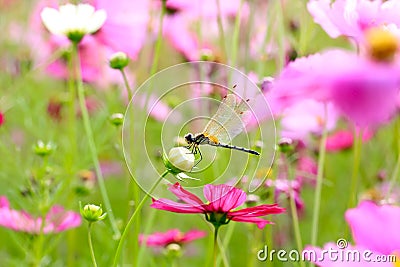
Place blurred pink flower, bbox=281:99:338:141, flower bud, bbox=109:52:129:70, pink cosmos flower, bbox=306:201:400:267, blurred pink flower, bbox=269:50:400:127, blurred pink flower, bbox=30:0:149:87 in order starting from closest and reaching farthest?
blurred pink flower, bbox=269:50:400:127 < pink cosmos flower, bbox=306:201:400:267 < flower bud, bbox=109:52:129:70 < blurred pink flower, bbox=281:99:338:141 < blurred pink flower, bbox=30:0:149:87

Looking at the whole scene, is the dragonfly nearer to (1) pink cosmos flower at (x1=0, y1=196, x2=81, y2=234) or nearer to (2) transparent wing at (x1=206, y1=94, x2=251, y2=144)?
(2) transparent wing at (x1=206, y1=94, x2=251, y2=144)

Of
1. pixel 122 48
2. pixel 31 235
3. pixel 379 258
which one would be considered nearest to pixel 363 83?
pixel 379 258

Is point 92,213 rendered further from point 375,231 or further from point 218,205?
point 375,231

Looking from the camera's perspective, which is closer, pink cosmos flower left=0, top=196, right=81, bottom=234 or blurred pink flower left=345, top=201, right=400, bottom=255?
blurred pink flower left=345, top=201, right=400, bottom=255

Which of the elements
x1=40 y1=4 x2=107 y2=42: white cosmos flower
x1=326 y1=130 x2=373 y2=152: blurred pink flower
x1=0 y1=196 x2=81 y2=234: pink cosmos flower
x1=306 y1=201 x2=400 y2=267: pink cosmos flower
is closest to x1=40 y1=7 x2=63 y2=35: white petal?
x1=40 y1=4 x2=107 y2=42: white cosmos flower

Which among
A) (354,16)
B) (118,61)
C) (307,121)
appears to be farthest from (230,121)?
(307,121)

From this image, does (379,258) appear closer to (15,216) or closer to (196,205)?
(196,205)

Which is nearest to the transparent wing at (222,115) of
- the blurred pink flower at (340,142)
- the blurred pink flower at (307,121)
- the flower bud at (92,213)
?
the flower bud at (92,213)

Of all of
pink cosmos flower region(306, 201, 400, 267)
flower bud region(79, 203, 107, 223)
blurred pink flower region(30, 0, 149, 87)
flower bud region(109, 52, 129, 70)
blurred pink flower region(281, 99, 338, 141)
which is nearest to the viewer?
pink cosmos flower region(306, 201, 400, 267)
